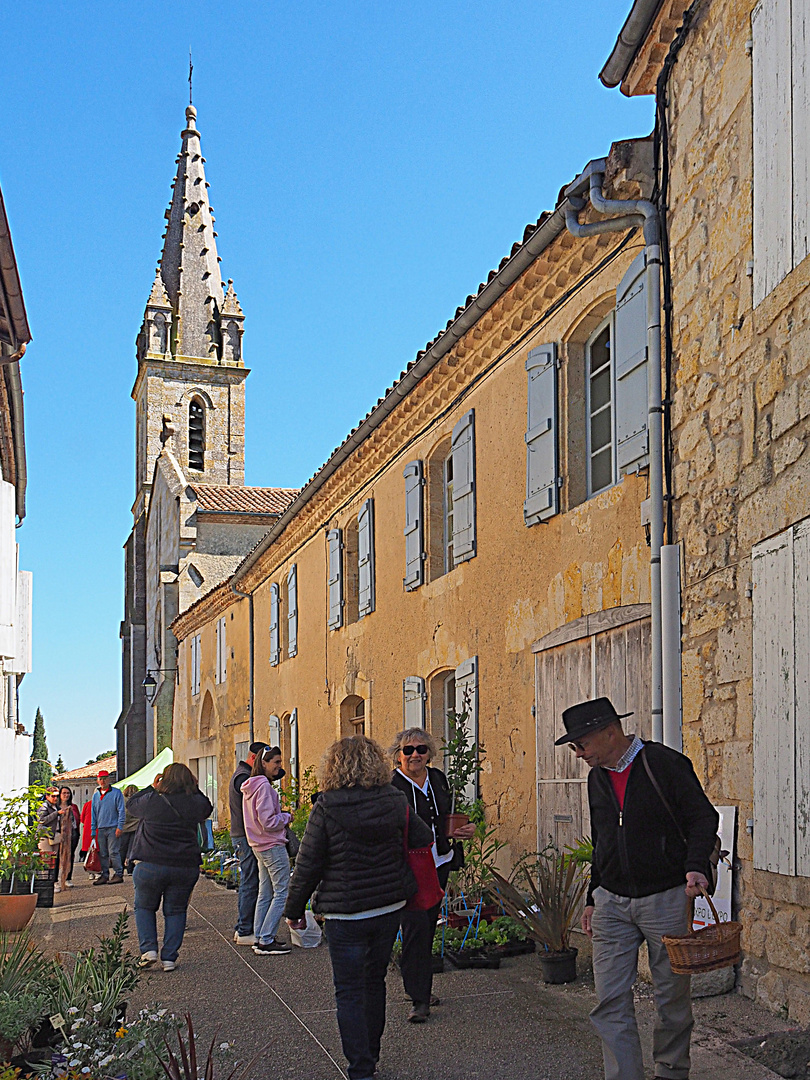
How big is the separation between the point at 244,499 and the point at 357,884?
28374mm

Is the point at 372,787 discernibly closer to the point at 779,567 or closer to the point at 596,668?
the point at 779,567

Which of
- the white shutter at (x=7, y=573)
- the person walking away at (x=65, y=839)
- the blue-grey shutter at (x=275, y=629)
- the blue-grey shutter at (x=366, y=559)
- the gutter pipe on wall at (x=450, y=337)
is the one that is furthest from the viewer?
the blue-grey shutter at (x=275, y=629)

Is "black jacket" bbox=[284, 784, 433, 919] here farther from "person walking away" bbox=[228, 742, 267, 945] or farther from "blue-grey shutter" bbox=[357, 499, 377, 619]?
"blue-grey shutter" bbox=[357, 499, 377, 619]

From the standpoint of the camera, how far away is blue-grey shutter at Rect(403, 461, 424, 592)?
11.8 metres

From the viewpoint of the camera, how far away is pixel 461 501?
35.1 feet

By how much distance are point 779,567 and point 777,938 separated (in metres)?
1.68

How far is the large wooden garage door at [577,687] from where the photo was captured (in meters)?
7.31

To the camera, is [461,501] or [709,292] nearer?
[709,292]

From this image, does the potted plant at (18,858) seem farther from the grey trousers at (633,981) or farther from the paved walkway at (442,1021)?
the grey trousers at (633,981)

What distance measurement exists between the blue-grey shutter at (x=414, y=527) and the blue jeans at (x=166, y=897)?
14.8ft

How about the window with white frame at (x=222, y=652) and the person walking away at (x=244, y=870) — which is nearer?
the person walking away at (x=244, y=870)

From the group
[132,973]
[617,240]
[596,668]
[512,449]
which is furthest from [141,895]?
[617,240]

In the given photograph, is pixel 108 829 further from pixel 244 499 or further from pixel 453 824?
pixel 244 499

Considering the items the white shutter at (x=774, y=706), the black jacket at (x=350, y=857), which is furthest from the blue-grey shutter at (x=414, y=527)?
the black jacket at (x=350, y=857)
